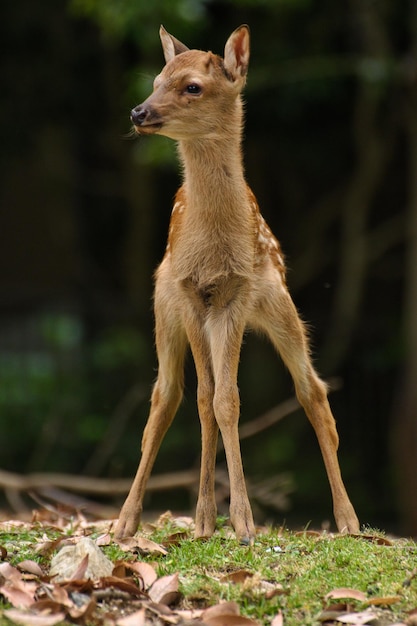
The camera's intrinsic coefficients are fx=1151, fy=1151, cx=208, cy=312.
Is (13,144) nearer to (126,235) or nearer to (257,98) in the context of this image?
(126,235)

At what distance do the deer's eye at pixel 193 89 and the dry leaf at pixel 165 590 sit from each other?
252 cm

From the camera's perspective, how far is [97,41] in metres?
17.6

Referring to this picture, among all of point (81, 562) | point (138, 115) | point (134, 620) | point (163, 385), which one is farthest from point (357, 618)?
point (138, 115)

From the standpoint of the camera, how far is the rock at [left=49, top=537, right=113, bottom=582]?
5.26 m

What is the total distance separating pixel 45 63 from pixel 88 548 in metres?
13.4

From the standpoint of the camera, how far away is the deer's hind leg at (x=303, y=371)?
6637 millimetres

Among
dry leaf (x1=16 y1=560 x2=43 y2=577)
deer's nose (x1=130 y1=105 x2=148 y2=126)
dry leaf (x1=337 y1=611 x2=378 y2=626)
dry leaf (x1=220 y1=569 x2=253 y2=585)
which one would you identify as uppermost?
deer's nose (x1=130 y1=105 x2=148 y2=126)

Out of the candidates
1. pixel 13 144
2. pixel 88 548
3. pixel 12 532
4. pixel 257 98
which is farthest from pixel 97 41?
pixel 88 548

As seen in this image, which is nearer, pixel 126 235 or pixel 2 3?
pixel 2 3

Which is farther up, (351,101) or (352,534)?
(351,101)

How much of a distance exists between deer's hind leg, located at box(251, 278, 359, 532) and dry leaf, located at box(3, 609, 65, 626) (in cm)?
236

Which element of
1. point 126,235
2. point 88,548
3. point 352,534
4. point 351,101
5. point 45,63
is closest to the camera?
point 88,548

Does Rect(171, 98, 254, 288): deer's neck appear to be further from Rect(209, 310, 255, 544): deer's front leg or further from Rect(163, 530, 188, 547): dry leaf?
Rect(163, 530, 188, 547): dry leaf

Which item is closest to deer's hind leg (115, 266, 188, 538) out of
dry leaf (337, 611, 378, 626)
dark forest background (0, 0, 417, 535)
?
dry leaf (337, 611, 378, 626)
